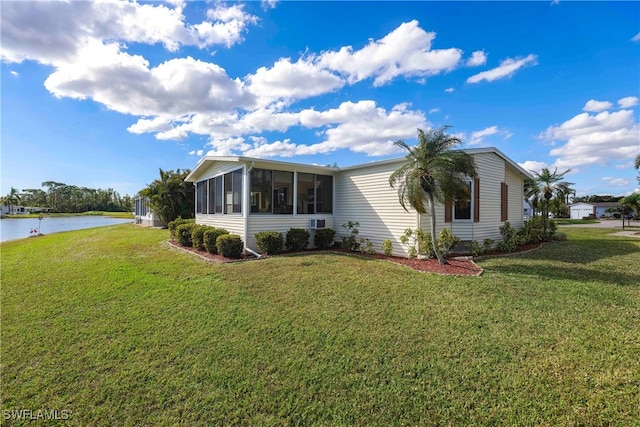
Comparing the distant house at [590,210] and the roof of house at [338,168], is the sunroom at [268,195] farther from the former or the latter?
the distant house at [590,210]

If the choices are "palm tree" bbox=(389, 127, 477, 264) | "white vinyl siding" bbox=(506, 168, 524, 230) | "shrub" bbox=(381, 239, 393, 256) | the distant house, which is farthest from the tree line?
the distant house

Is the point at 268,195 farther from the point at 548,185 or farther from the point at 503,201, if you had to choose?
the point at 548,185

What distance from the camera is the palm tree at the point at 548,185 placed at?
1223cm

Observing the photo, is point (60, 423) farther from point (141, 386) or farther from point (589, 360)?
point (589, 360)

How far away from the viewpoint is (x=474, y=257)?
27.5ft

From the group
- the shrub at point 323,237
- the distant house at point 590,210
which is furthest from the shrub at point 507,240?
the distant house at point 590,210

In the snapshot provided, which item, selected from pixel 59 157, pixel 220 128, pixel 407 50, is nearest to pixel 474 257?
pixel 407 50

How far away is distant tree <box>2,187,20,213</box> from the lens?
51281 mm

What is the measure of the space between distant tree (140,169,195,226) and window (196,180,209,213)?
7.59 m

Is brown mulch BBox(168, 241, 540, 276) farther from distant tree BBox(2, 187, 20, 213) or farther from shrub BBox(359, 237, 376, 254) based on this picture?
distant tree BBox(2, 187, 20, 213)

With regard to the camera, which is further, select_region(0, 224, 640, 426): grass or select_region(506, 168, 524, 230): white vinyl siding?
select_region(506, 168, 524, 230): white vinyl siding

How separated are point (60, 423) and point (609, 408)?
496cm

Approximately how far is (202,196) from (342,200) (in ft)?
24.7

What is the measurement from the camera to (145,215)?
26953 millimetres
